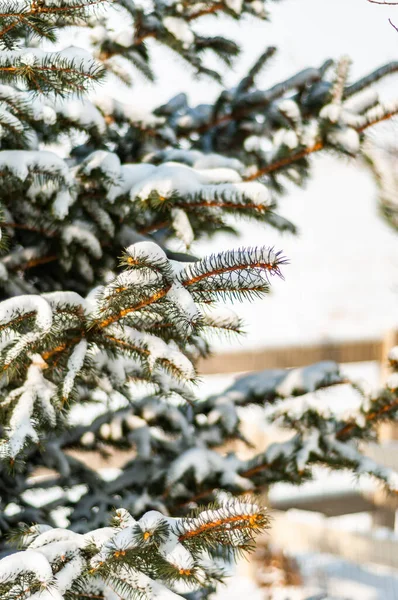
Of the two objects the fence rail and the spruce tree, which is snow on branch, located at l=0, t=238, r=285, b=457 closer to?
the spruce tree

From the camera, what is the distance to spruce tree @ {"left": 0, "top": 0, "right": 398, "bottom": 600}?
38.2 inches

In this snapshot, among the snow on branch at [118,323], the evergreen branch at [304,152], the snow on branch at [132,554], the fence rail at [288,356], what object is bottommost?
the snow on branch at [132,554]

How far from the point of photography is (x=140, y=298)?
1.04 meters

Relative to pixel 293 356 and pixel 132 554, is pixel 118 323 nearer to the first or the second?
pixel 132 554

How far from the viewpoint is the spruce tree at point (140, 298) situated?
97 cm

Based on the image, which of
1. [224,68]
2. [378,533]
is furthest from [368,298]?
[224,68]

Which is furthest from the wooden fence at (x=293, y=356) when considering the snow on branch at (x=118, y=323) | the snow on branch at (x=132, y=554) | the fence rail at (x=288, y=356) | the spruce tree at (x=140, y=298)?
the snow on branch at (x=132, y=554)

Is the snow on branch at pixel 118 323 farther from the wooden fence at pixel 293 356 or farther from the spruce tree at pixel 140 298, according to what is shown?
the wooden fence at pixel 293 356

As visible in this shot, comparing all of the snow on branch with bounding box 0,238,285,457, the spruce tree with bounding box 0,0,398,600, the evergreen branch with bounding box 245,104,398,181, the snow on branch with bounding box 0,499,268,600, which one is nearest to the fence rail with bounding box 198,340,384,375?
the spruce tree with bounding box 0,0,398,600

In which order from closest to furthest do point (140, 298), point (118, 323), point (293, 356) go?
1. point (140, 298)
2. point (118, 323)
3. point (293, 356)

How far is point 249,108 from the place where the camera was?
1.98m

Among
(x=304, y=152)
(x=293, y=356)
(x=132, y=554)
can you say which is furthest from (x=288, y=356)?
(x=132, y=554)

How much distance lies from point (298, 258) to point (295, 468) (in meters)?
17.4

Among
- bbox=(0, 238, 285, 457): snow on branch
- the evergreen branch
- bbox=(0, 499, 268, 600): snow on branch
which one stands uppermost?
the evergreen branch
